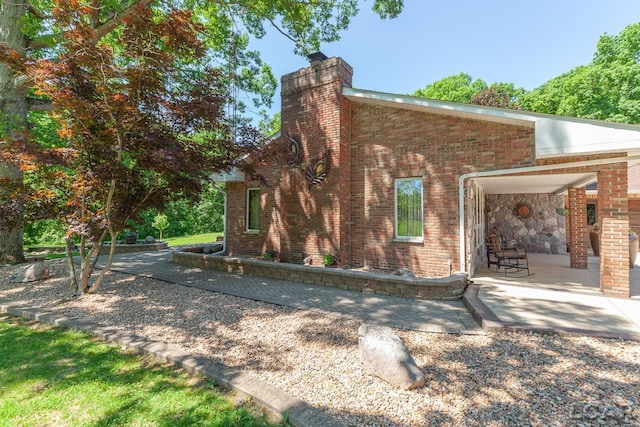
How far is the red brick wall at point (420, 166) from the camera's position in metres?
7.03

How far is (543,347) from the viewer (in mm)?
3830

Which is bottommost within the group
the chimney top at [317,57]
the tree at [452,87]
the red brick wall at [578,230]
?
the red brick wall at [578,230]

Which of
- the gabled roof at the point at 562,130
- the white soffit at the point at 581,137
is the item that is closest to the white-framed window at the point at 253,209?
the gabled roof at the point at 562,130

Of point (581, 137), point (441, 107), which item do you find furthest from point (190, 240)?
point (581, 137)

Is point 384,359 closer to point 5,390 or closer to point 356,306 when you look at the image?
point 356,306

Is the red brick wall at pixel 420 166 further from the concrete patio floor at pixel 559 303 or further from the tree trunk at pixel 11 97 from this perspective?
the tree trunk at pixel 11 97

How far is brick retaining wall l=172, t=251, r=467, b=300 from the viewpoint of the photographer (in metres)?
6.19

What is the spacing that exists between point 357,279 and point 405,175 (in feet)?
11.3

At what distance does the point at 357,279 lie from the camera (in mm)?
6930

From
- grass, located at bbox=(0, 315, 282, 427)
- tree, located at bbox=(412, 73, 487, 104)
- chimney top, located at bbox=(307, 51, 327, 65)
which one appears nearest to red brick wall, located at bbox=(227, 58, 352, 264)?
chimney top, located at bbox=(307, 51, 327, 65)

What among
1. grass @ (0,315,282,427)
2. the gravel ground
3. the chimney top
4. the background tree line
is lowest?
grass @ (0,315,282,427)

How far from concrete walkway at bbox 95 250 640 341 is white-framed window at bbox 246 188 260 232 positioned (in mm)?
3316

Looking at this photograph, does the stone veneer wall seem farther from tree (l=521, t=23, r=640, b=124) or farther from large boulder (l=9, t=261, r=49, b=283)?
large boulder (l=9, t=261, r=49, b=283)

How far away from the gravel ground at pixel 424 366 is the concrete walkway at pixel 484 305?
1.00ft
